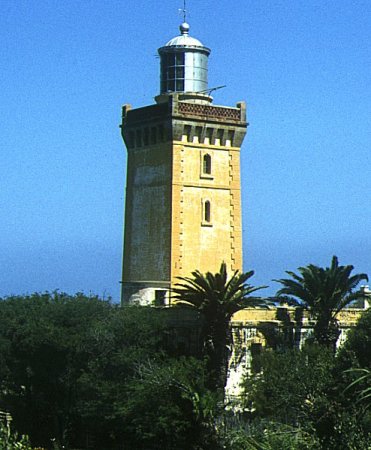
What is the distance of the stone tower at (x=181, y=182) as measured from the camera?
65.9 metres

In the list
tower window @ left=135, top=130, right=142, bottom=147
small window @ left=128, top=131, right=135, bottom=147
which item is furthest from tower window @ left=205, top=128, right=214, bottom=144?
small window @ left=128, top=131, right=135, bottom=147

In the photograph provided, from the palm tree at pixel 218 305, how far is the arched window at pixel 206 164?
890 centimetres

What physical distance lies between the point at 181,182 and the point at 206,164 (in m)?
1.81

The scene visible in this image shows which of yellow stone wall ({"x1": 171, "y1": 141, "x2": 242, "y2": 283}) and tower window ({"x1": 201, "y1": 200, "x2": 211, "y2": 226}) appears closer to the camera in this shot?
yellow stone wall ({"x1": 171, "y1": 141, "x2": 242, "y2": 283})

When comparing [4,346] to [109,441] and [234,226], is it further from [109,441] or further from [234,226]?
[234,226]

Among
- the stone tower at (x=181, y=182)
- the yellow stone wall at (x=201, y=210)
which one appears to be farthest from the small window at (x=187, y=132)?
the yellow stone wall at (x=201, y=210)

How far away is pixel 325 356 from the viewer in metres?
56.6

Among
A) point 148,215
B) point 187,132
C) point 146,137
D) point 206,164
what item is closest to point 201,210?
point 206,164

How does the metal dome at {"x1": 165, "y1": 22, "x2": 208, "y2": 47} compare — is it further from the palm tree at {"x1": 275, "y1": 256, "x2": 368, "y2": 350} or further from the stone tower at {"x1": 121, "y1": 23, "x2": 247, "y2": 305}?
the palm tree at {"x1": 275, "y1": 256, "x2": 368, "y2": 350}

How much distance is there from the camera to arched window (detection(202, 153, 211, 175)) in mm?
67125

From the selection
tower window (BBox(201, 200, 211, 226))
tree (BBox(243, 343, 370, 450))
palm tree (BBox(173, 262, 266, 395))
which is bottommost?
tree (BBox(243, 343, 370, 450))

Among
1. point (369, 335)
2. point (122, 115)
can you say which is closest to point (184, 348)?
point (369, 335)

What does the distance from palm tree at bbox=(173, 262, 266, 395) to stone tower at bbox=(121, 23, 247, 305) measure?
6.15 metres

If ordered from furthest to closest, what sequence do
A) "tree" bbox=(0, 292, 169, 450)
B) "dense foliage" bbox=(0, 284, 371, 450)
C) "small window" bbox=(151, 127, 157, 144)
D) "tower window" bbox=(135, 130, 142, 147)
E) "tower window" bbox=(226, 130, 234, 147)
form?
"tower window" bbox=(135, 130, 142, 147)
"tower window" bbox=(226, 130, 234, 147)
"small window" bbox=(151, 127, 157, 144)
"tree" bbox=(0, 292, 169, 450)
"dense foliage" bbox=(0, 284, 371, 450)
